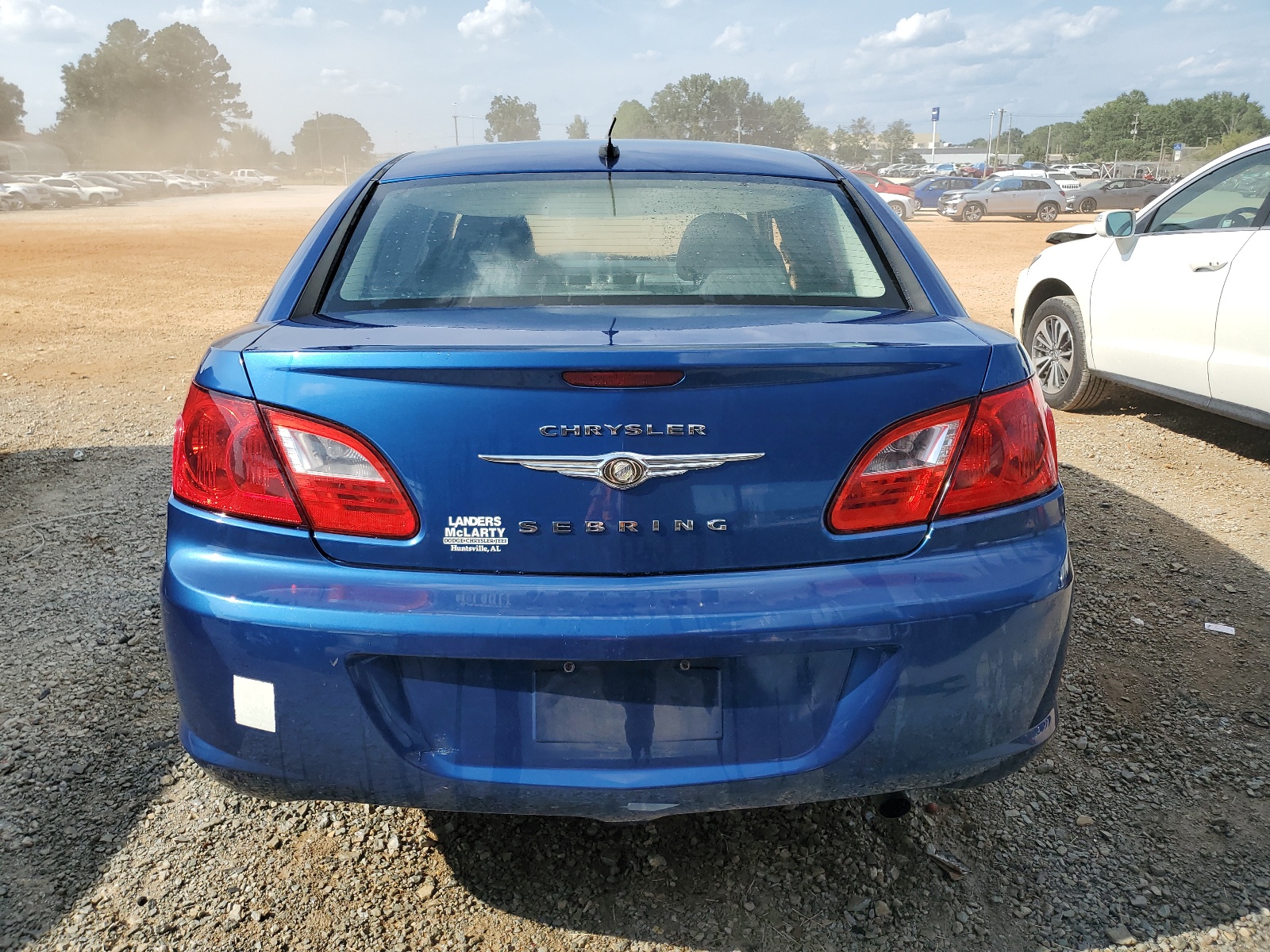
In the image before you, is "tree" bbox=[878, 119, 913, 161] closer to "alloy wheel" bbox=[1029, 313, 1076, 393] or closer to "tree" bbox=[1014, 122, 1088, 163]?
"tree" bbox=[1014, 122, 1088, 163]

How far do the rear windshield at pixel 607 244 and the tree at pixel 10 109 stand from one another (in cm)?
9496

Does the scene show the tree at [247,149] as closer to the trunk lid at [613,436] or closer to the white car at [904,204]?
the white car at [904,204]

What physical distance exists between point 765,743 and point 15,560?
3614mm

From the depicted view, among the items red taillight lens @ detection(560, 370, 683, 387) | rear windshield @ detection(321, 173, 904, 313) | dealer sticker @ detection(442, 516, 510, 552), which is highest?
rear windshield @ detection(321, 173, 904, 313)

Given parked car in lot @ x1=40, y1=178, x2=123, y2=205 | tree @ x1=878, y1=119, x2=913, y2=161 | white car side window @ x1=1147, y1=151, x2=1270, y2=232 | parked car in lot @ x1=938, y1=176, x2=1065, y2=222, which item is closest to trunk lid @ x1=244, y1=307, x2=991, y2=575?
white car side window @ x1=1147, y1=151, x2=1270, y2=232

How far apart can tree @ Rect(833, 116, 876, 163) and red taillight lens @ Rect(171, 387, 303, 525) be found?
426 ft

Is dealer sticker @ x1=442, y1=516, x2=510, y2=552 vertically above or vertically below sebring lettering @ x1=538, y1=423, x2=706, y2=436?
below

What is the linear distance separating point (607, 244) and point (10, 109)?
96.5 m

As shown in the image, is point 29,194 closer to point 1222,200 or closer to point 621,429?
point 1222,200

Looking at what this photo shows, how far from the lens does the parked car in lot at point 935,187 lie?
3769cm

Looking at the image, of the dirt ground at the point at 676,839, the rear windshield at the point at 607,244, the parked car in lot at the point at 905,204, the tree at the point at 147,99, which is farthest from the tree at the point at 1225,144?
the tree at the point at 147,99

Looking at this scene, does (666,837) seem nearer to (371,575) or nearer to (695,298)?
(371,575)

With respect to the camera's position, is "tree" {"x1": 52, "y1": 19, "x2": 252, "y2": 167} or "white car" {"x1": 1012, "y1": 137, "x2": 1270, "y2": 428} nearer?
"white car" {"x1": 1012, "y1": 137, "x2": 1270, "y2": 428}

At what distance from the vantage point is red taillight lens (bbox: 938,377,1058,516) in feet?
5.82
